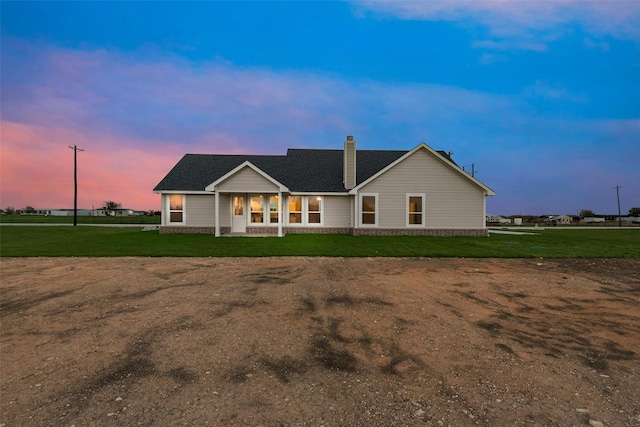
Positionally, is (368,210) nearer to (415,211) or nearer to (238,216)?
(415,211)

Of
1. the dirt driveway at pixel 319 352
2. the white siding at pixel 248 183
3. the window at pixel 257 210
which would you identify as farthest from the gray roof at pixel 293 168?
Result: the dirt driveway at pixel 319 352

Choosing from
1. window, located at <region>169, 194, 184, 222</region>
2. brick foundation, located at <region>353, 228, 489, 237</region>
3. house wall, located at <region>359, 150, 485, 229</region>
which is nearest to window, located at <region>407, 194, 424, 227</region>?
house wall, located at <region>359, 150, 485, 229</region>

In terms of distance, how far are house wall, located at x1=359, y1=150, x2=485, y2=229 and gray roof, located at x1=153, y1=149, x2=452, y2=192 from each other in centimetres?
286

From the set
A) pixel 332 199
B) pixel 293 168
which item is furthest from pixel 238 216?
pixel 332 199

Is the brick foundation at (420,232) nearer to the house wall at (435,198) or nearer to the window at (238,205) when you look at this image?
the house wall at (435,198)

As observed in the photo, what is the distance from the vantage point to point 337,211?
22406mm

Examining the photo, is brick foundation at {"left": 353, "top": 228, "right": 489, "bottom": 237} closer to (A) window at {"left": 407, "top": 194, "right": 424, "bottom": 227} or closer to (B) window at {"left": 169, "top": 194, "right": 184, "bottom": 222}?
(A) window at {"left": 407, "top": 194, "right": 424, "bottom": 227}

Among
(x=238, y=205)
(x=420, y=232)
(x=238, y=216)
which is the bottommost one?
(x=420, y=232)

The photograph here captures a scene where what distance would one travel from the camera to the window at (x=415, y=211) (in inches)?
824

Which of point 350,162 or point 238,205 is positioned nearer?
point 238,205

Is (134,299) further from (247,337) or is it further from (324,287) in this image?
(324,287)

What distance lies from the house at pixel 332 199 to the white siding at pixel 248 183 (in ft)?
0.22

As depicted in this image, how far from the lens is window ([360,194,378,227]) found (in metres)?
21.0

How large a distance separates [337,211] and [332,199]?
3.19 ft
